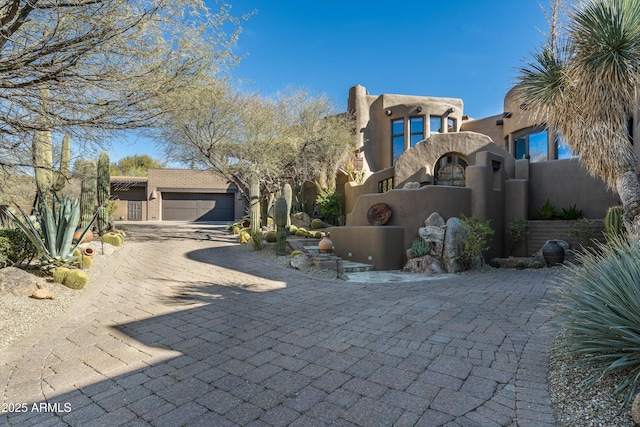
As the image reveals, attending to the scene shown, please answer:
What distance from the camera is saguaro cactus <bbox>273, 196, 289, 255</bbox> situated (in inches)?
447

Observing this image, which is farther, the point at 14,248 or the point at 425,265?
the point at 425,265

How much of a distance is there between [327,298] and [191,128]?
10712mm

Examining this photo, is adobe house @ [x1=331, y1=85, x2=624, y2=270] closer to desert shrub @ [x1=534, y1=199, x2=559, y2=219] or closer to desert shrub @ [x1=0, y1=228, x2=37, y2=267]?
desert shrub @ [x1=534, y1=199, x2=559, y2=219]

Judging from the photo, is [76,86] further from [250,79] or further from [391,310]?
[250,79]

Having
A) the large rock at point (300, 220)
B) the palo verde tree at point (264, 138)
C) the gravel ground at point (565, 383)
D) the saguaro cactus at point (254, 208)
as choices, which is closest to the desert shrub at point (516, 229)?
the gravel ground at point (565, 383)

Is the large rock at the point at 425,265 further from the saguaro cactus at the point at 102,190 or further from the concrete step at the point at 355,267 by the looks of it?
the saguaro cactus at the point at 102,190

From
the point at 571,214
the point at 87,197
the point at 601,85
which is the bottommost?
the point at 571,214

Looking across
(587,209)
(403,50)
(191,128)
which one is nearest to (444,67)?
(403,50)

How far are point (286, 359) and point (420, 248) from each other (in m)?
7.42

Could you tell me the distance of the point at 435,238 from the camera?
33.7 ft

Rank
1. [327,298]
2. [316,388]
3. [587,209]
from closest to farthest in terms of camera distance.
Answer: [316,388]
[327,298]
[587,209]

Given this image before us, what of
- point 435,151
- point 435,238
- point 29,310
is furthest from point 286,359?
point 435,151

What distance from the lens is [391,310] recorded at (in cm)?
561

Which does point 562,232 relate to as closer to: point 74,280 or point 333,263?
point 333,263
